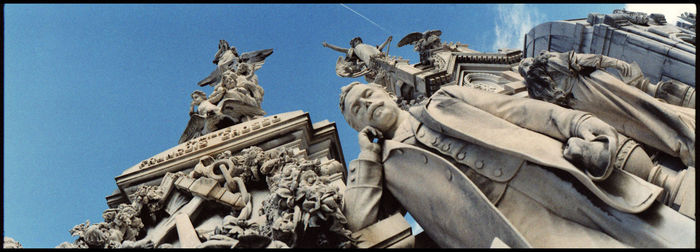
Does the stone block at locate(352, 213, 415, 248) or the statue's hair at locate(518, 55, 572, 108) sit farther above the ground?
the statue's hair at locate(518, 55, 572, 108)

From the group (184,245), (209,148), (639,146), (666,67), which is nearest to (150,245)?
(184,245)

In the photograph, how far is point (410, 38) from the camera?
13859 millimetres

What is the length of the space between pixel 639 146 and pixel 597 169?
3.33 ft

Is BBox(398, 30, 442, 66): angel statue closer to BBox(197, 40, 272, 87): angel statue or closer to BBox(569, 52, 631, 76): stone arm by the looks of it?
BBox(197, 40, 272, 87): angel statue

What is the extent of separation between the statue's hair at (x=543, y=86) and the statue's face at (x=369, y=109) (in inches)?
61.3

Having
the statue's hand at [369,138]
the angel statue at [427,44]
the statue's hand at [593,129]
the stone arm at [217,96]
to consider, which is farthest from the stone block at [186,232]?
the angel statue at [427,44]

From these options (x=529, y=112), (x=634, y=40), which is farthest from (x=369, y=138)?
(x=634, y=40)

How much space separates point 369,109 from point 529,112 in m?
1.61

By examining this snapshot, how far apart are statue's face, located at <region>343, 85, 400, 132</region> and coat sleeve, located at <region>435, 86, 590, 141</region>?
581 millimetres

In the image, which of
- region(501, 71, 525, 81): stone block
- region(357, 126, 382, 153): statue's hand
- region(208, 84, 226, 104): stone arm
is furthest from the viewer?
region(501, 71, 525, 81): stone block

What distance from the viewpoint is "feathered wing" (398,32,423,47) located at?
1374cm

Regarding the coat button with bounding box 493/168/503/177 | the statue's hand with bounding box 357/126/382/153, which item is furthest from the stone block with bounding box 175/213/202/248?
the coat button with bounding box 493/168/503/177

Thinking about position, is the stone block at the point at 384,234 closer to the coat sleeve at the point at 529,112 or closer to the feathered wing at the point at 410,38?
the coat sleeve at the point at 529,112

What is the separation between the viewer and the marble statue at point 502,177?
364 cm
